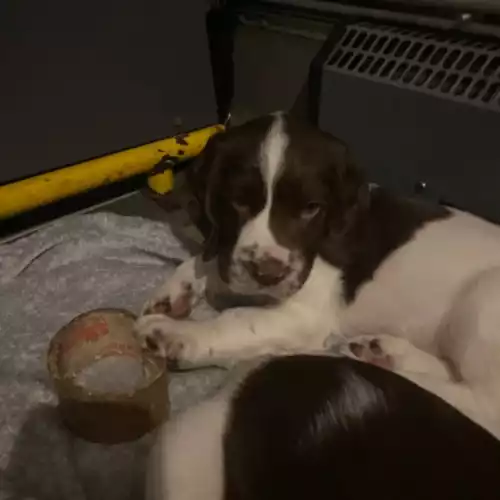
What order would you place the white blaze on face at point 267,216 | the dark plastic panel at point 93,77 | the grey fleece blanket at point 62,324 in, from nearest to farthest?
the grey fleece blanket at point 62,324 → the white blaze on face at point 267,216 → the dark plastic panel at point 93,77

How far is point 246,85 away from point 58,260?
1085 mm

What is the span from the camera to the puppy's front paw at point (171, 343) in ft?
7.97

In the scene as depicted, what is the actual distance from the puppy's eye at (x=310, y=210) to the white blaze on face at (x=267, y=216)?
3.6 inches

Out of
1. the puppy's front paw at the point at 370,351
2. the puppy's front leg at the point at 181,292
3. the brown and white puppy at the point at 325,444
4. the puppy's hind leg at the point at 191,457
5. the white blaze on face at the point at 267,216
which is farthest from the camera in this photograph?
the puppy's front leg at the point at 181,292

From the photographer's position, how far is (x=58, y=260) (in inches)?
114

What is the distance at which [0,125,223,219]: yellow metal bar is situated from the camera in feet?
9.36

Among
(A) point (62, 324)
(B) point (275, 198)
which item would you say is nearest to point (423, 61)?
(B) point (275, 198)

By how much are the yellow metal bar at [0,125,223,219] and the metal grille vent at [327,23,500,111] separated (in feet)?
1.95

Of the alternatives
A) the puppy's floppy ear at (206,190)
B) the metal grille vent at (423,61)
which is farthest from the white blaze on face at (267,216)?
the metal grille vent at (423,61)

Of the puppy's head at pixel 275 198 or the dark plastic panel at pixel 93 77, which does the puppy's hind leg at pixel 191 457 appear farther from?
the dark plastic panel at pixel 93 77

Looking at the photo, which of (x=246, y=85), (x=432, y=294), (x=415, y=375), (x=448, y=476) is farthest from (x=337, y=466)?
(x=246, y=85)

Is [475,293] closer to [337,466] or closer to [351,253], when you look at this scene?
[351,253]

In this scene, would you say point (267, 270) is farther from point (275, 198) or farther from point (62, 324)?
point (62, 324)

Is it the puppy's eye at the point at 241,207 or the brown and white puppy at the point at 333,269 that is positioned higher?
the puppy's eye at the point at 241,207
